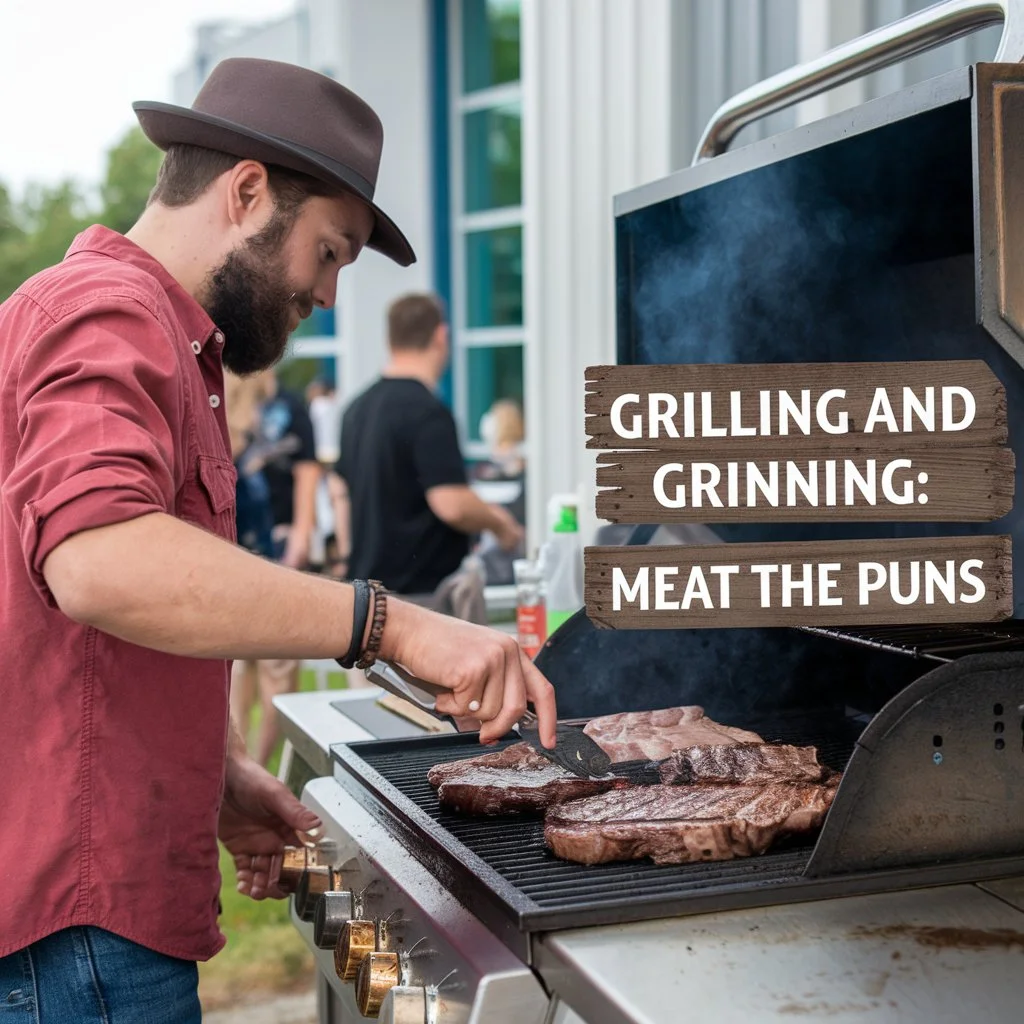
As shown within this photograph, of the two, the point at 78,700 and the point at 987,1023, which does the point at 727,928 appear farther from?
the point at 78,700

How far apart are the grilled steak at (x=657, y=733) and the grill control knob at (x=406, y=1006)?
0.57 meters

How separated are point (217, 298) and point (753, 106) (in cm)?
103

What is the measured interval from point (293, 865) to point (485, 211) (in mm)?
9855

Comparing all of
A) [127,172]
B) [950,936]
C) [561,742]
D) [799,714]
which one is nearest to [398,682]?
[561,742]

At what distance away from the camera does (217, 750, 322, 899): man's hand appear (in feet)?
6.86

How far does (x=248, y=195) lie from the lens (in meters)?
1.77

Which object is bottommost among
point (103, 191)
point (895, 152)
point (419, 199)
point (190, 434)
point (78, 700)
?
point (78, 700)

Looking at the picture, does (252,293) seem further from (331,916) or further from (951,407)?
(951,407)

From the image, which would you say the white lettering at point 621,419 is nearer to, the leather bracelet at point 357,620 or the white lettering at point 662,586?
the white lettering at point 662,586

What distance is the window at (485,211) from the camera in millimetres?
11070

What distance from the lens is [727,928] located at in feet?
4.22

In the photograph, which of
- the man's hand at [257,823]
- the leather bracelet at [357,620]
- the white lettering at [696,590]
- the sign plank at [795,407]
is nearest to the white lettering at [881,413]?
the sign plank at [795,407]

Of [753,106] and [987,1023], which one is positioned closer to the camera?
[987,1023]

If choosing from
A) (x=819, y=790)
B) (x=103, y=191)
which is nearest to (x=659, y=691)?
(x=819, y=790)
